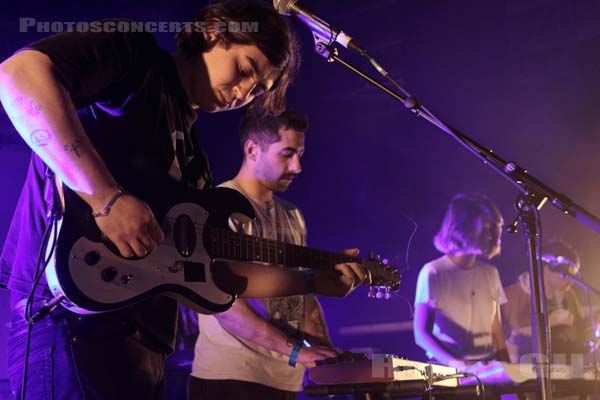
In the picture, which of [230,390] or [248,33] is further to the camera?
[230,390]

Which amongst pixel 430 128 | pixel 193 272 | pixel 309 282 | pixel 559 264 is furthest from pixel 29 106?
pixel 430 128

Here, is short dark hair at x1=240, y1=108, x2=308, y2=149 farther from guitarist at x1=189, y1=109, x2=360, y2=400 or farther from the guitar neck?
the guitar neck

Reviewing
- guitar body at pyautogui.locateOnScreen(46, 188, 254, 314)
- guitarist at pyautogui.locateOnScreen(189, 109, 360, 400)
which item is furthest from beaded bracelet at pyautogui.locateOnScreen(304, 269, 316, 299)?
guitar body at pyautogui.locateOnScreen(46, 188, 254, 314)

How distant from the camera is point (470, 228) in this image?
5.35m

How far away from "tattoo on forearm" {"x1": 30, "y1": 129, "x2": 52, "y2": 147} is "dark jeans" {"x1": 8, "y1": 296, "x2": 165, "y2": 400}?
44cm

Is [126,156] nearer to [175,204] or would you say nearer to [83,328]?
[175,204]

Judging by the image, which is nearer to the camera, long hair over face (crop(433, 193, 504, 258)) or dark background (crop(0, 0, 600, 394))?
long hair over face (crop(433, 193, 504, 258))

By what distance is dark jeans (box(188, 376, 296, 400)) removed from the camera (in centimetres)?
302

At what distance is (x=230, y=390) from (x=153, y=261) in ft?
4.49

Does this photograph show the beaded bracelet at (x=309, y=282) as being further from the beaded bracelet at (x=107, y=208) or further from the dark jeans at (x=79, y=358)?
the beaded bracelet at (x=107, y=208)

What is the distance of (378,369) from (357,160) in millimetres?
5867

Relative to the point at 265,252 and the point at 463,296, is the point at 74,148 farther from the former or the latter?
the point at 463,296

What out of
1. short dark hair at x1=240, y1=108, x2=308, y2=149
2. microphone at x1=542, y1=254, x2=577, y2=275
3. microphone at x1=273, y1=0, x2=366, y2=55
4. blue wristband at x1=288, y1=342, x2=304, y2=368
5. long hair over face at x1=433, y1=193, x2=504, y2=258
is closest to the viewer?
microphone at x1=273, y1=0, x2=366, y2=55

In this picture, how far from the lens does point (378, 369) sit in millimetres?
2717
